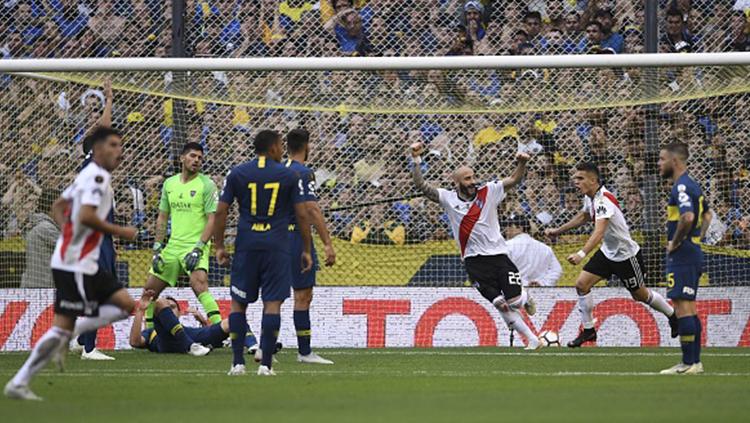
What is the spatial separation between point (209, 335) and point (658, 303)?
548cm

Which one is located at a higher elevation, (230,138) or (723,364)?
(230,138)

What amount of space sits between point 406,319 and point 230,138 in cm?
349

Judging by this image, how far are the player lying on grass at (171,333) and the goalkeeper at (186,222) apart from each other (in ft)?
0.64

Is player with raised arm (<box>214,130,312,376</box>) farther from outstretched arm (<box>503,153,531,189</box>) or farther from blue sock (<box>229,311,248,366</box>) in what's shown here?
outstretched arm (<box>503,153,531,189</box>)

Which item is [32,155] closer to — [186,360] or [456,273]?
[186,360]

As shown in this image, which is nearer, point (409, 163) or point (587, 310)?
point (587, 310)

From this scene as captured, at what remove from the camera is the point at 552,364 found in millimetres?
13961

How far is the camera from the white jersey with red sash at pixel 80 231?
9.95m

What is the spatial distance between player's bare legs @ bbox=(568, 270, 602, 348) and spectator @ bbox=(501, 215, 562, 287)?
1.16 meters

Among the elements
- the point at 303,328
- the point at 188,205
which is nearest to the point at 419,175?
the point at 303,328

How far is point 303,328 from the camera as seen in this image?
1407 cm

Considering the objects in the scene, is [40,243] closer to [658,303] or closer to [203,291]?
[203,291]

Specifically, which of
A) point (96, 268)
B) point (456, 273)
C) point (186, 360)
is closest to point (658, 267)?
point (456, 273)

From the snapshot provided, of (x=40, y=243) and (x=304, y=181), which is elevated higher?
(x=304, y=181)
